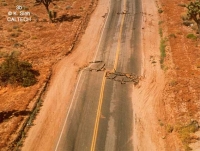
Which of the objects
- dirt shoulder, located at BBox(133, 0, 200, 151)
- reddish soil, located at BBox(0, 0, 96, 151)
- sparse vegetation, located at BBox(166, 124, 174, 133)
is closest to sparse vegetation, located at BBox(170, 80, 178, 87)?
dirt shoulder, located at BBox(133, 0, 200, 151)

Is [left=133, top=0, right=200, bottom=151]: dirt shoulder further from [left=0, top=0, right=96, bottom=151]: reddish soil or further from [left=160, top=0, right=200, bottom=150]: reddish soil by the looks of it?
[left=0, top=0, right=96, bottom=151]: reddish soil

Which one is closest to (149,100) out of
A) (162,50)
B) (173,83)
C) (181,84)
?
(173,83)

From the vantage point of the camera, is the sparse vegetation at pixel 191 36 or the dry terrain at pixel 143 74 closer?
the dry terrain at pixel 143 74

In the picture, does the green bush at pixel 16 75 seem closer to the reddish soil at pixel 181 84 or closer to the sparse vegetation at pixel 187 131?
the reddish soil at pixel 181 84

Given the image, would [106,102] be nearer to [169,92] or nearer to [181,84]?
[169,92]

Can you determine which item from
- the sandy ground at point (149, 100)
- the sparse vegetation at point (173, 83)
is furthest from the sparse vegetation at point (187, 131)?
the sparse vegetation at point (173, 83)

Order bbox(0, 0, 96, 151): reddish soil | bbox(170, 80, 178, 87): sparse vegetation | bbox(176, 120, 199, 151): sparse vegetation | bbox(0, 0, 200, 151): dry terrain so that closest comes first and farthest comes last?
bbox(176, 120, 199, 151): sparse vegetation < bbox(0, 0, 200, 151): dry terrain < bbox(0, 0, 96, 151): reddish soil < bbox(170, 80, 178, 87): sparse vegetation
